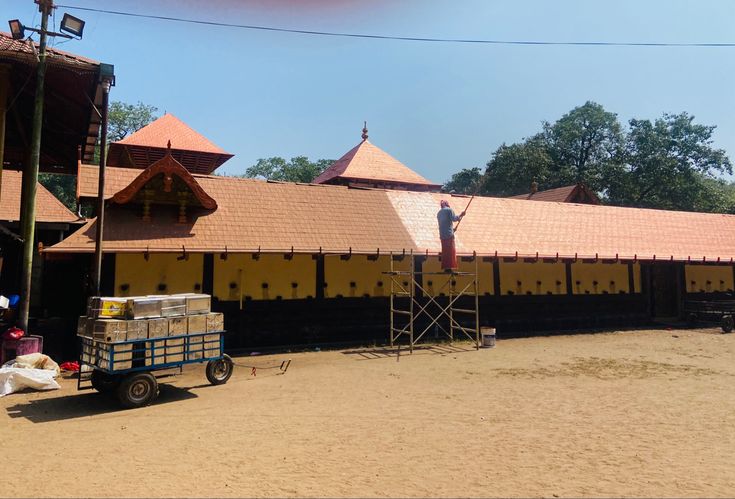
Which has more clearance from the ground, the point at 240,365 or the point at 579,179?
the point at 579,179

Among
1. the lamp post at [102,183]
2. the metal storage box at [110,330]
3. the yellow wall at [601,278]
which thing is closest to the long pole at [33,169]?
the lamp post at [102,183]

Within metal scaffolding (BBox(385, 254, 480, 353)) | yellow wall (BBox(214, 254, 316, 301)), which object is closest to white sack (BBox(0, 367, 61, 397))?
yellow wall (BBox(214, 254, 316, 301))

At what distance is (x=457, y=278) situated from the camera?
53.0 feet

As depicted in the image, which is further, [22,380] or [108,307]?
[22,380]

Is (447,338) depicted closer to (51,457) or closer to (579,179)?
(51,457)

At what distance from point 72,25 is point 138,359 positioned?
29.2 ft

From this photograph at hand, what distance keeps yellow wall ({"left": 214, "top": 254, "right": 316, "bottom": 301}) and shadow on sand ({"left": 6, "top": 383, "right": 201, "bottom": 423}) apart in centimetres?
436

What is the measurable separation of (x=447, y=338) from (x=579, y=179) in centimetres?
3535

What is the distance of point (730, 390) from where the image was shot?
8.93m

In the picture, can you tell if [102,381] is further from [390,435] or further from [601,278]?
[601,278]

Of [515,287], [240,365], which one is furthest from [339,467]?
[515,287]

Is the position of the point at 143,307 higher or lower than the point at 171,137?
lower

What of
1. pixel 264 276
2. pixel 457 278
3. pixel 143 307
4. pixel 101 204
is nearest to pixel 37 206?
pixel 101 204

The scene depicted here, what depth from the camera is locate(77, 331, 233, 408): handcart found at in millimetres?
7875
